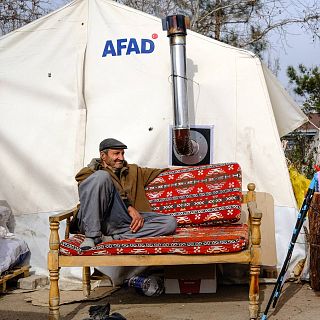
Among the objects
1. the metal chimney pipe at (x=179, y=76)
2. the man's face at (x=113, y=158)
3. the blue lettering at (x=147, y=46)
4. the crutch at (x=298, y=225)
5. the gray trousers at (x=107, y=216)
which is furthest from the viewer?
the blue lettering at (x=147, y=46)

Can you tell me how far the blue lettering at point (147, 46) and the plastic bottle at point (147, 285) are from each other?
2141mm

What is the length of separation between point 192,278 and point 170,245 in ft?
2.88

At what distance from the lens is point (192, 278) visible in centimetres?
536

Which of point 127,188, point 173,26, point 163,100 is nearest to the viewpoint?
point 127,188

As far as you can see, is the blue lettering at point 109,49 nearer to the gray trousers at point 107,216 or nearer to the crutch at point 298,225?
the gray trousers at point 107,216

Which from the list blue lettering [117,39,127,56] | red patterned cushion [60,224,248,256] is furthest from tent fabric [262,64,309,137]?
red patterned cushion [60,224,248,256]

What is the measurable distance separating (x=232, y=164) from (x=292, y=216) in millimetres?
769

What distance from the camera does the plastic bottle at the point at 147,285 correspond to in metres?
5.34

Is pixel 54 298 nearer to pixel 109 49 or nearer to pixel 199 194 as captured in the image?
pixel 199 194

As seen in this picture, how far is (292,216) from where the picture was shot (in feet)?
19.1

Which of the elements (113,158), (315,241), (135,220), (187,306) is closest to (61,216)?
(135,220)

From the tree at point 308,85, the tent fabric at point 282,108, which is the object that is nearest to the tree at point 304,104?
the tree at point 308,85

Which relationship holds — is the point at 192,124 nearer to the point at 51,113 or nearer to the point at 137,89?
the point at 137,89

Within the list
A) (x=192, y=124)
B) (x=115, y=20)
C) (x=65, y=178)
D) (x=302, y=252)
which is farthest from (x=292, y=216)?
(x=115, y=20)
